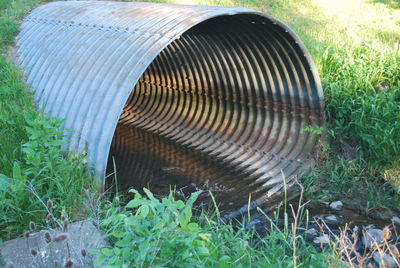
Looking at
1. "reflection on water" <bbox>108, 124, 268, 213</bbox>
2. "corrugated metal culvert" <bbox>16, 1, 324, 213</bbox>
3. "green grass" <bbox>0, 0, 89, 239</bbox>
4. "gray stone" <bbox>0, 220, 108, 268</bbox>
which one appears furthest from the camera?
"reflection on water" <bbox>108, 124, 268, 213</bbox>

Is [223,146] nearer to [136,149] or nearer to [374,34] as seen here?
[136,149]

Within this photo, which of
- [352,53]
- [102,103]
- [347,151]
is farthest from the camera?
[352,53]

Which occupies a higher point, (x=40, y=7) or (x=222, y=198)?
(x=40, y=7)

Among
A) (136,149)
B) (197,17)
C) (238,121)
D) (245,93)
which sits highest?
(197,17)

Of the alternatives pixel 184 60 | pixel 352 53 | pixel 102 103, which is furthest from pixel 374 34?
pixel 102 103

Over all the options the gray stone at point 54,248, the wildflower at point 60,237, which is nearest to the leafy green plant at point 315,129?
the gray stone at point 54,248

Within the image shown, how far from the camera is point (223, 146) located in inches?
286

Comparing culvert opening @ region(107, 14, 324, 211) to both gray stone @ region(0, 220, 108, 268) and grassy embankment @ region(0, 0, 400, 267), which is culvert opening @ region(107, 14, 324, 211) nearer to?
grassy embankment @ region(0, 0, 400, 267)

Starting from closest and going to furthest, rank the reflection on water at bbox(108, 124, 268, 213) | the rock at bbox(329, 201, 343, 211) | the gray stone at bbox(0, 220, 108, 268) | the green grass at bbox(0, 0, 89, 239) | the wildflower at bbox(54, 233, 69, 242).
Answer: the wildflower at bbox(54, 233, 69, 242)
the gray stone at bbox(0, 220, 108, 268)
the green grass at bbox(0, 0, 89, 239)
the rock at bbox(329, 201, 343, 211)
the reflection on water at bbox(108, 124, 268, 213)

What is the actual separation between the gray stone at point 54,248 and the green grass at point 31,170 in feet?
0.80

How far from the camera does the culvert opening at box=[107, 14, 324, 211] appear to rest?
625 cm

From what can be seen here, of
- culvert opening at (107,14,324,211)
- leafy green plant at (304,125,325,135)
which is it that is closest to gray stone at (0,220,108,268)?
culvert opening at (107,14,324,211)

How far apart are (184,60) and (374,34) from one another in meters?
3.49

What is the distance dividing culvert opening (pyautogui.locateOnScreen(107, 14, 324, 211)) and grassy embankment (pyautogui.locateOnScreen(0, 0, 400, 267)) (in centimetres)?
50
